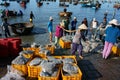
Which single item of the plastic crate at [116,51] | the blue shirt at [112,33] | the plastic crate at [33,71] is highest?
the blue shirt at [112,33]

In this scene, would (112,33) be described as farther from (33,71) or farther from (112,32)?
(33,71)

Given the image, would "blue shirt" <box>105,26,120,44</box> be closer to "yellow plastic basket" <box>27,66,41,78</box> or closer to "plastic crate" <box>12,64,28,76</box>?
"yellow plastic basket" <box>27,66,41,78</box>

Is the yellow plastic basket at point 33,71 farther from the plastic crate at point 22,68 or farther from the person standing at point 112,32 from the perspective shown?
the person standing at point 112,32

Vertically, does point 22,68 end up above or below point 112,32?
below

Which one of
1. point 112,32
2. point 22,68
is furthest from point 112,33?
point 22,68

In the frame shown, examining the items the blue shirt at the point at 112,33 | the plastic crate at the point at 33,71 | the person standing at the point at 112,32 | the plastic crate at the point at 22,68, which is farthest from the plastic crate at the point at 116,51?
the plastic crate at the point at 22,68

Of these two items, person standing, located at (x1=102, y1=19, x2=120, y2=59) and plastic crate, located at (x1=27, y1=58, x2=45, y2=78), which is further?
person standing, located at (x1=102, y1=19, x2=120, y2=59)

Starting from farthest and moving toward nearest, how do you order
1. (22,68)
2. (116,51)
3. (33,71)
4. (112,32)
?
1. (116,51)
2. (112,32)
3. (22,68)
4. (33,71)

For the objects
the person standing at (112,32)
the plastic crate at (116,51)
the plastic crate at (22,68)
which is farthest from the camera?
the plastic crate at (116,51)

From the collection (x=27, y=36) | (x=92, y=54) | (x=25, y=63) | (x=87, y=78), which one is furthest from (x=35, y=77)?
(x=27, y=36)

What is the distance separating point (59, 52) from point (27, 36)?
8.14 metres

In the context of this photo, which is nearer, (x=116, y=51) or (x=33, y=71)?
(x=33, y=71)

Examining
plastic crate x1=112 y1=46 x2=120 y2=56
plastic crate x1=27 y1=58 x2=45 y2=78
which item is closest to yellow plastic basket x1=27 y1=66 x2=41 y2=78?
plastic crate x1=27 y1=58 x2=45 y2=78

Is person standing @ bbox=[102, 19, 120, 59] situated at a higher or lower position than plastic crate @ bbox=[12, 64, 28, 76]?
higher
